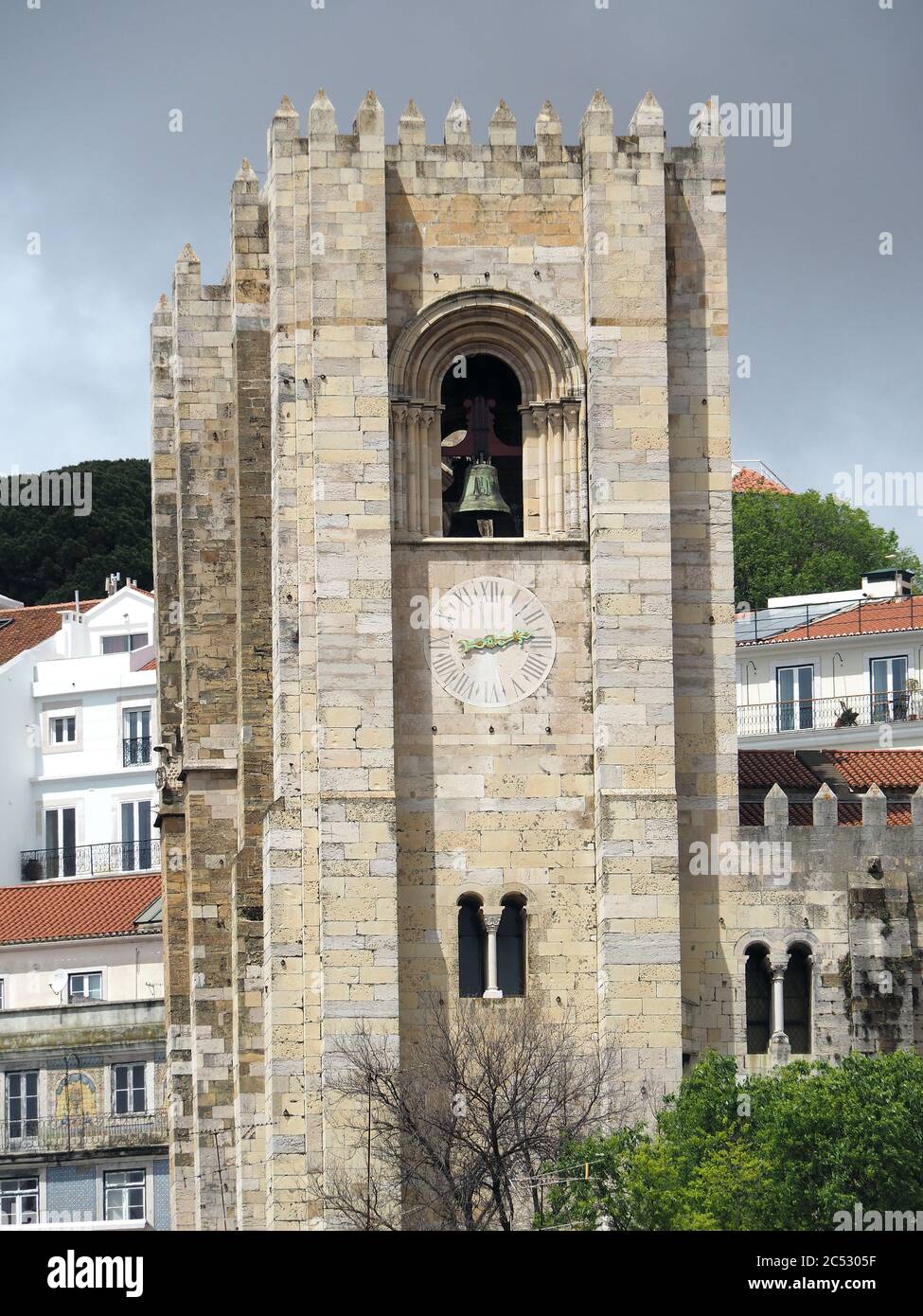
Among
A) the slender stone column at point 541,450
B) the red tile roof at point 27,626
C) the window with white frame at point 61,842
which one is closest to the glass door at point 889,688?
the window with white frame at point 61,842

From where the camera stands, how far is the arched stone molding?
63406 millimetres

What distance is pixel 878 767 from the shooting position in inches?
2837

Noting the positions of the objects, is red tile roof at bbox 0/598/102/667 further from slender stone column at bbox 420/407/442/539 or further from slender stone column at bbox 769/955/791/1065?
slender stone column at bbox 769/955/791/1065

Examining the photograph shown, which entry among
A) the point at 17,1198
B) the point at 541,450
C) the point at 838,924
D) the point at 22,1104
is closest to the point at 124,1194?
the point at 17,1198

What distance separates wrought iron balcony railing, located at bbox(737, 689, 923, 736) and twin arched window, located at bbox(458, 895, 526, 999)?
3105 centimetres

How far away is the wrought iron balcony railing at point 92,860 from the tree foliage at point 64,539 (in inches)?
998

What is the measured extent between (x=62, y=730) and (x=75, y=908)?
16030 millimetres

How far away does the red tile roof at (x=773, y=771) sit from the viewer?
69.1 m

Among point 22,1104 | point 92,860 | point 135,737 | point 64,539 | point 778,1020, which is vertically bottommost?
point 22,1104

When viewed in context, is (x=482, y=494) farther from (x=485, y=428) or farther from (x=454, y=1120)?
(x=454, y=1120)

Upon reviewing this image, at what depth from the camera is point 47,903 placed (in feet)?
281

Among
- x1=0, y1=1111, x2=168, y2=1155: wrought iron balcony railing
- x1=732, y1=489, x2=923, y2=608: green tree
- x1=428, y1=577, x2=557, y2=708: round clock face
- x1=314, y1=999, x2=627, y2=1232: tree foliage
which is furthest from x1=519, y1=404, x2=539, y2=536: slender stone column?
x1=732, y1=489, x2=923, y2=608: green tree
